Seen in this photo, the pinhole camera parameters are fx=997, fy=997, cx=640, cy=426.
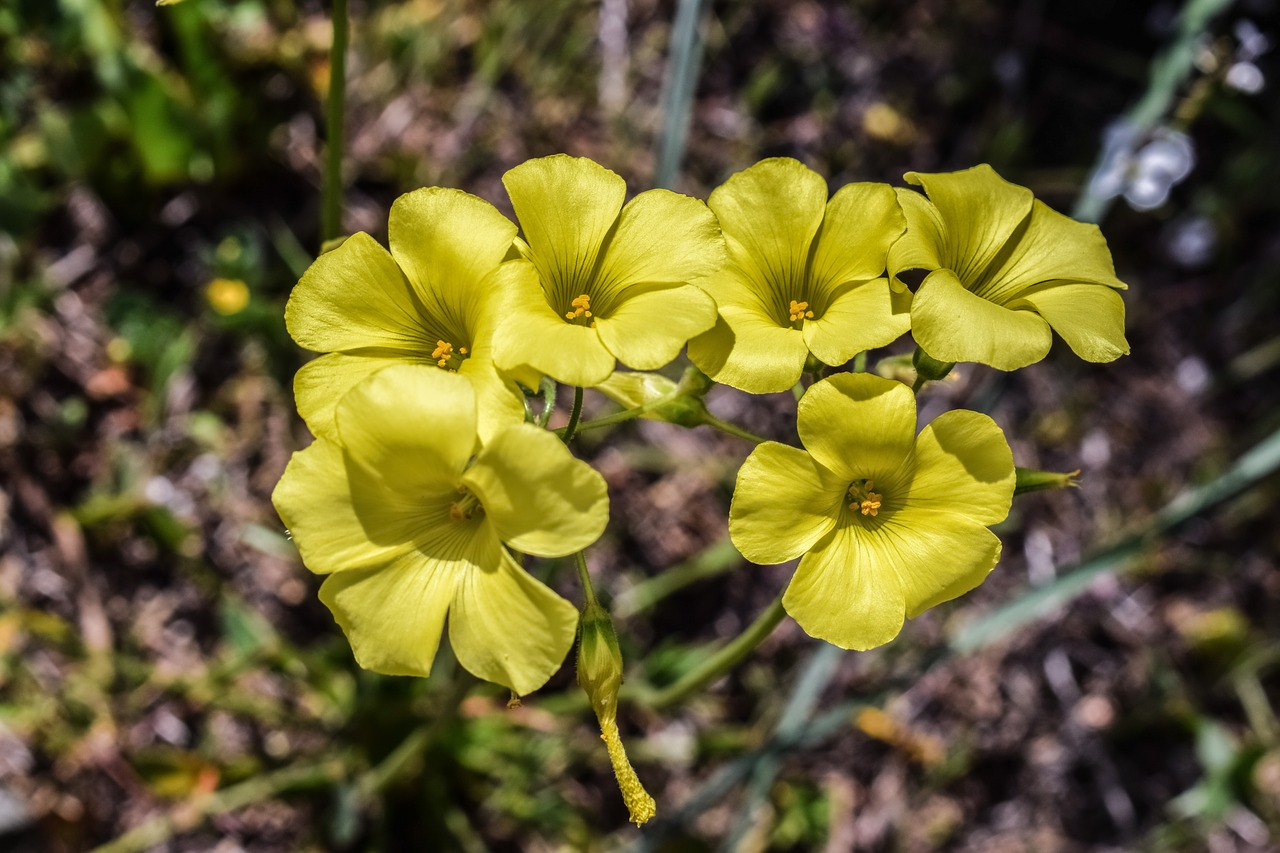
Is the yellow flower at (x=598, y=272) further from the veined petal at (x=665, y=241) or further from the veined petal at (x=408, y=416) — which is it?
the veined petal at (x=408, y=416)

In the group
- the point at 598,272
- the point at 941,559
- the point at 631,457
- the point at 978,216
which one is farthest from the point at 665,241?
the point at 631,457

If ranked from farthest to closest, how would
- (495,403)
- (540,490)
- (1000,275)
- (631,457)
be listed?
1. (631,457)
2. (1000,275)
3. (495,403)
4. (540,490)

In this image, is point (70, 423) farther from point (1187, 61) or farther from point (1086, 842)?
point (1086, 842)

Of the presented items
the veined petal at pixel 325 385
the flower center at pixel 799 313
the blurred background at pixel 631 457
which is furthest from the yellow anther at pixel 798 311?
the blurred background at pixel 631 457

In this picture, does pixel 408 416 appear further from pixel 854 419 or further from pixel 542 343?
pixel 854 419

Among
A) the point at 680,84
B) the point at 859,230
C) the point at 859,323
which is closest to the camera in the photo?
the point at 859,323

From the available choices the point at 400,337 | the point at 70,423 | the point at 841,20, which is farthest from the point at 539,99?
the point at 400,337

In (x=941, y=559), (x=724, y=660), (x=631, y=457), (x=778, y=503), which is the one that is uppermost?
(x=778, y=503)
